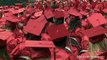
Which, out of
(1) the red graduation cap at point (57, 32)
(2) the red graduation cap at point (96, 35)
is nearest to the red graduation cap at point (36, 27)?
(1) the red graduation cap at point (57, 32)

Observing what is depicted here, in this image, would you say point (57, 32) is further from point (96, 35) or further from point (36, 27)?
point (36, 27)

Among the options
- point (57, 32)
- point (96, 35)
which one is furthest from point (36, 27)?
point (96, 35)

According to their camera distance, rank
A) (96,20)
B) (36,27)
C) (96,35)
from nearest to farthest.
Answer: (96,35) → (36,27) → (96,20)

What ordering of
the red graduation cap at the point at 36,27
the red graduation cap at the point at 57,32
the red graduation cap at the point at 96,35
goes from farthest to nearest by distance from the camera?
the red graduation cap at the point at 36,27 → the red graduation cap at the point at 96,35 → the red graduation cap at the point at 57,32

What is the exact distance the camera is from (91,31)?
18.7 feet

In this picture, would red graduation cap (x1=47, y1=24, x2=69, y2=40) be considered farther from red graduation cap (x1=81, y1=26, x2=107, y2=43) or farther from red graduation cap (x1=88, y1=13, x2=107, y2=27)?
red graduation cap (x1=88, y1=13, x2=107, y2=27)

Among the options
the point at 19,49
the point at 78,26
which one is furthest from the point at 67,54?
the point at 78,26

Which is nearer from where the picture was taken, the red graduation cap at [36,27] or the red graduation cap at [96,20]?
the red graduation cap at [36,27]

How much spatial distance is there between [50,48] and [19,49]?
0.77 meters

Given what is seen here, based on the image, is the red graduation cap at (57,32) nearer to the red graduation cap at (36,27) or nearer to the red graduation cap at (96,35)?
the red graduation cap at (96,35)

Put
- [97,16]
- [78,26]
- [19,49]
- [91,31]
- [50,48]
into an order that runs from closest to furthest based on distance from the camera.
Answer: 1. [50,48]
2. [19,49]
3. [91,31]
4. [97,16]
5. [78,26]

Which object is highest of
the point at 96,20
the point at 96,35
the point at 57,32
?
the point at 57,32

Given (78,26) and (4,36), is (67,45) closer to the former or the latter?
(4,36)

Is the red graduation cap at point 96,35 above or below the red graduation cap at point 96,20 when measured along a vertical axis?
above
